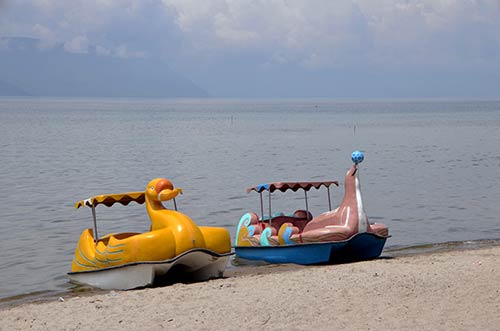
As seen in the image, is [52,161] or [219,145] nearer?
[52,161]

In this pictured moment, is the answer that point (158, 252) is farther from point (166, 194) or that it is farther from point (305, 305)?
point (305, 305)

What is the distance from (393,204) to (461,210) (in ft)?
6.47

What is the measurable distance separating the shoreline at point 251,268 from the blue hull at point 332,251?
179 mm

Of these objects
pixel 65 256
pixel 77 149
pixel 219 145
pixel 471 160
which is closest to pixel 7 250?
pixel 65 256

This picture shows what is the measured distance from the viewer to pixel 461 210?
22375 mm

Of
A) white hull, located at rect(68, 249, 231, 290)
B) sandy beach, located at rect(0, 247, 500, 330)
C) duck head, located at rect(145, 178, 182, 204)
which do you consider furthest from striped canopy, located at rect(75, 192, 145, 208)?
sandy beach, located at rect(0, 247, 500, 330)

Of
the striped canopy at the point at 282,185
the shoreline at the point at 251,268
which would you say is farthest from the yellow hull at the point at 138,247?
the striped canopy at the point at 282,185

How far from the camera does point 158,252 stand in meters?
11.8

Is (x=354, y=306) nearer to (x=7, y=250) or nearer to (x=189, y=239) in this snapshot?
(x=189, y=239)

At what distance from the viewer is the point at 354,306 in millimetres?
9469

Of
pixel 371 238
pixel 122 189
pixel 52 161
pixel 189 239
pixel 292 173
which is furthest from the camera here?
pixel 52 161

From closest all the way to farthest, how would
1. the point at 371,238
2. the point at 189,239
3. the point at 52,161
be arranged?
the point at 189,239, the point at 371,238, the point at 52,161

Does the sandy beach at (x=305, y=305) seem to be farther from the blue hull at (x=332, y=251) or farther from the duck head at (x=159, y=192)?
the blue hull at (x=332, y=251)

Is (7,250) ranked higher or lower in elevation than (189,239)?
lower
